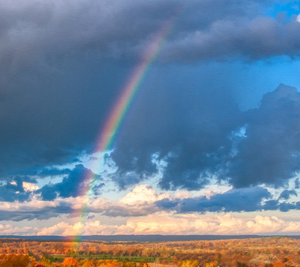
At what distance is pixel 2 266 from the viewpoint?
149 meters

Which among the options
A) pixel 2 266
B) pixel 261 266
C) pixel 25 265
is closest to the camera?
pixel 2 266

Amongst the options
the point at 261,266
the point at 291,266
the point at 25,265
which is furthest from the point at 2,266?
the point at 291,266

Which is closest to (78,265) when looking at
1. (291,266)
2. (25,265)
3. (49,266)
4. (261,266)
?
(49,266)

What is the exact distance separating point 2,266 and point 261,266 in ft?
425

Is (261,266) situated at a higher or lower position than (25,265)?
lower

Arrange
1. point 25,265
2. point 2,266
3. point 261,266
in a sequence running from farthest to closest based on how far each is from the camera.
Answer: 1. point 261,266
2. point 25,265
3. point 2,266

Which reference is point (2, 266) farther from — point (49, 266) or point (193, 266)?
point (193, 266)

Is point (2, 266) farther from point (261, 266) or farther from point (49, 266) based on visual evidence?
point (261, 266)

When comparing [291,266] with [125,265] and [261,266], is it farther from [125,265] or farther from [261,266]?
[125,265]

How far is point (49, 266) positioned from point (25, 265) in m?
29.9

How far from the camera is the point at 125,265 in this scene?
197 meters

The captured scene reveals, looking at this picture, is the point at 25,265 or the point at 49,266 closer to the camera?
the point at 25,265

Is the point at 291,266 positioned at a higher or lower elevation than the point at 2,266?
lower

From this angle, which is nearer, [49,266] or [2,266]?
[2,266]
